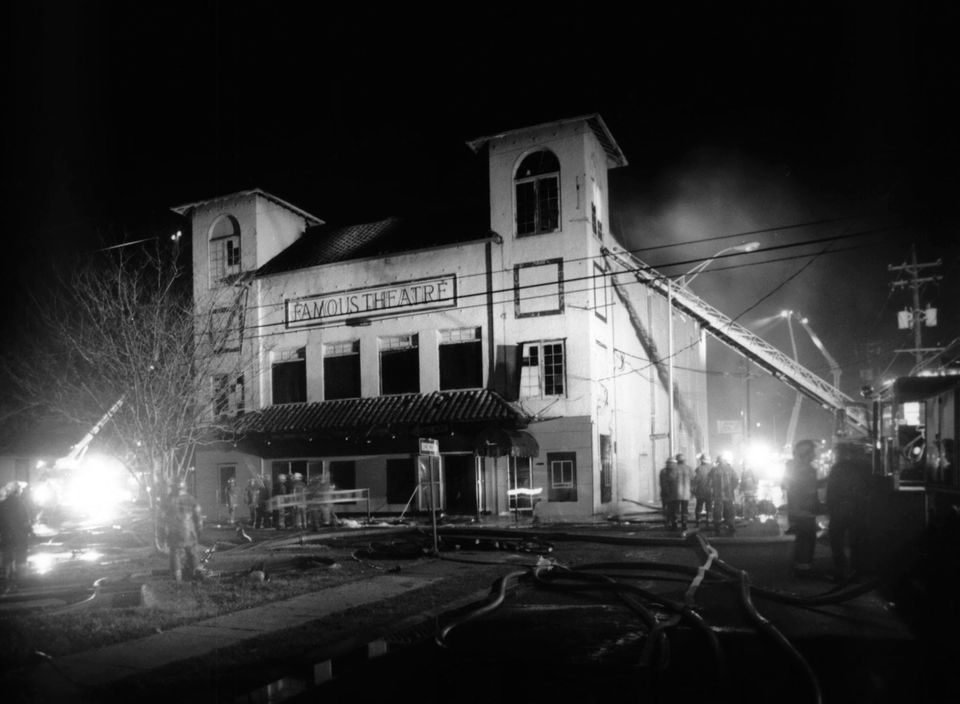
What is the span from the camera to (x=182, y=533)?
38.9 ft

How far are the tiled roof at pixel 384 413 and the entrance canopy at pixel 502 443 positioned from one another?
0.56 meters

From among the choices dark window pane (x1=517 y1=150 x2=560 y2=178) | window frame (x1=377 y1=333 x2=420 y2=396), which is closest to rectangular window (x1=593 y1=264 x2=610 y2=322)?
dark window pane (x1=517 y1=150 x2=560 y2=178)

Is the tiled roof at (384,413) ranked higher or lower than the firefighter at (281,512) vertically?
higher

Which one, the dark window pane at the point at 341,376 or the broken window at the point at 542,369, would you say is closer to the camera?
the broken window at the point at 542,369

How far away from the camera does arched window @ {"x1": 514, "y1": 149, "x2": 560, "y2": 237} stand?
85.9ft

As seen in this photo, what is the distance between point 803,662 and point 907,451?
5.09 m

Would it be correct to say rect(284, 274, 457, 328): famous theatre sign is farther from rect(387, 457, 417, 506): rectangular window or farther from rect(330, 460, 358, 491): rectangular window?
rect(387, 457, 417, 506): rectangular window

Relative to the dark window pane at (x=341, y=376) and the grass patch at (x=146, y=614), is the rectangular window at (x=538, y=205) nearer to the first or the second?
the dark window pane at (x=341, y=376)

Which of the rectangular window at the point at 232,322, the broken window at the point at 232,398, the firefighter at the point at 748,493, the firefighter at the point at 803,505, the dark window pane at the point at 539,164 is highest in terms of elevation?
the dark window pane at the point at 539,164

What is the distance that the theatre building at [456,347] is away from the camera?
83.4 ft

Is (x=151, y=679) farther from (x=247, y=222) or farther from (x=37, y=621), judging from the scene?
(x=247, y=222)

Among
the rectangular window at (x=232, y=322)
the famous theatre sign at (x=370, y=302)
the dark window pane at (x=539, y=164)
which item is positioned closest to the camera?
the dark window pane at (x=539, y=164)

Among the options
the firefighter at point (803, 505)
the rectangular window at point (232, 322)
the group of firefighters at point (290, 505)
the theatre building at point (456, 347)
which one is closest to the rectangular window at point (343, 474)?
the theatre building at point (456, 347)

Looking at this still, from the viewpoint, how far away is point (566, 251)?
25.6 meters
